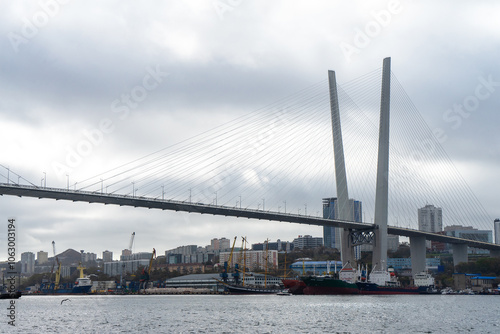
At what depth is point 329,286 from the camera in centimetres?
8594

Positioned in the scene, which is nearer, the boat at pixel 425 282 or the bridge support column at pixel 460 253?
the boat at pixel 425 282

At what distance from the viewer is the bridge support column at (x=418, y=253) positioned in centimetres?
10181

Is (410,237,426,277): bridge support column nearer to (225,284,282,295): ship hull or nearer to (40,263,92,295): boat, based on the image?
(225,284,282,295): ship hull

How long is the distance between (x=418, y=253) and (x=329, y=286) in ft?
76.9

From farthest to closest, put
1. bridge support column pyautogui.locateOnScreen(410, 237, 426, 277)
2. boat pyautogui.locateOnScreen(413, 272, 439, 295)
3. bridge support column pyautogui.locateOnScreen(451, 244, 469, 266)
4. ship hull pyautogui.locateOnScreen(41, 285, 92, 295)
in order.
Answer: ship hull pyautogui.locateOnScreen(41, 285, 92, 295), bridge support column pyautogui.locateOnScreen(451, 244, 469, 266), bridge support column pyautogui.locateOnScreen(410, 237, 426, 277), boat pyautogui.locateOnScreen(413, 272, 439, 295)

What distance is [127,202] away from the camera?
2522 inches

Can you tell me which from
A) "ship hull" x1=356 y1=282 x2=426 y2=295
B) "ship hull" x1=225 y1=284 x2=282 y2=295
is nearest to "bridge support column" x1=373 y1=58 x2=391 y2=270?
"ship hull" x1=356 y1=282 x2=426 y2=295

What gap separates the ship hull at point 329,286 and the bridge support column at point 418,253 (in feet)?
64.1

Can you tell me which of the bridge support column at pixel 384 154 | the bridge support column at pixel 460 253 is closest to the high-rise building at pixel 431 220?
the bridge support column at pixel 460 253

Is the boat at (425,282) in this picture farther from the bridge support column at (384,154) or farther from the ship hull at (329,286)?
the bridge support column at (384,154)

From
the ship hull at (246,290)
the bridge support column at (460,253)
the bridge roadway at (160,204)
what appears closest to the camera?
the bridge roadway at (160,204)

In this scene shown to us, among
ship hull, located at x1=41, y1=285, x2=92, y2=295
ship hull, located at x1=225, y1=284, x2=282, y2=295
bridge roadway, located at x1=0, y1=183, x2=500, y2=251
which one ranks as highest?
bridge roadway, located at x1=0, y1=183, x2=500, y2=251

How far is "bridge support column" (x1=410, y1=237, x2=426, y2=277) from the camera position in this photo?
101812mm

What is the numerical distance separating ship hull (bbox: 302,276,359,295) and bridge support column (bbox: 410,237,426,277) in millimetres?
19545
